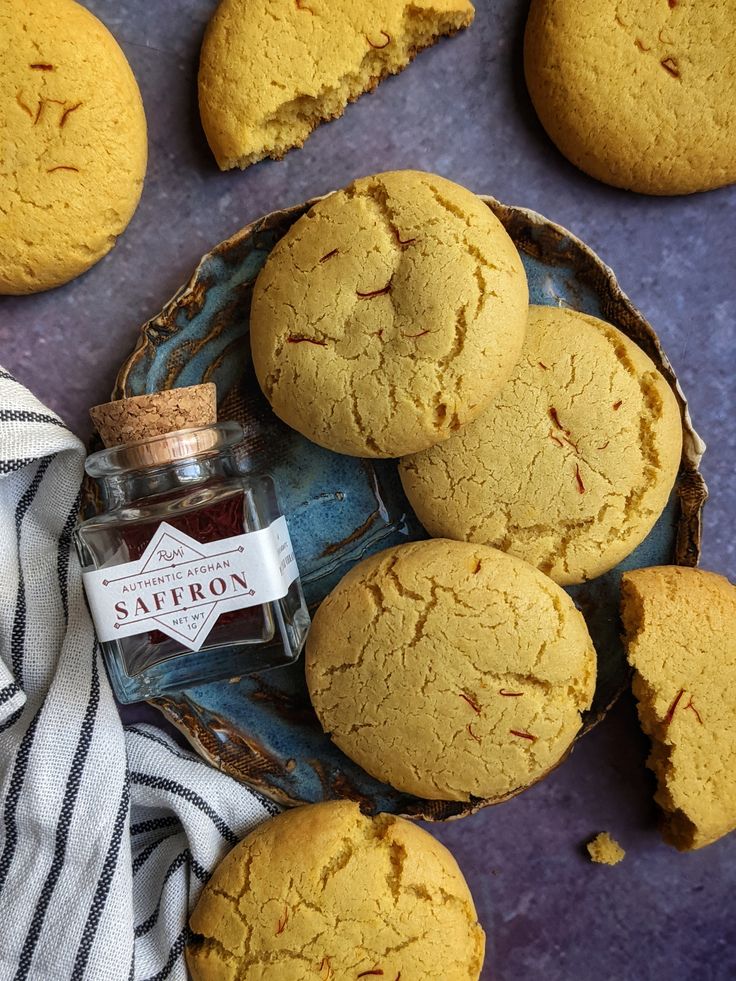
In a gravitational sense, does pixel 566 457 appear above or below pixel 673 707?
above

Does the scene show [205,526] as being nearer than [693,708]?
Yes

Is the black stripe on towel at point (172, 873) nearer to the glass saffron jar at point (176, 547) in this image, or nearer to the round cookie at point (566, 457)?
the glass saffron jar at point (176, 547)

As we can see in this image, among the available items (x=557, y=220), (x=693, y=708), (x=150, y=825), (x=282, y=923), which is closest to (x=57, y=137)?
(x=557, y=220)

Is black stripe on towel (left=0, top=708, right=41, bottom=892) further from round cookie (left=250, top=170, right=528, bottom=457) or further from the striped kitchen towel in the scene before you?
→ round cookie (left=250, top=170, right=528, bottom=457)

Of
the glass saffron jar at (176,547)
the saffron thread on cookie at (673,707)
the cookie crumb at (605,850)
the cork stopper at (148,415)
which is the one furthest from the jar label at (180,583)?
the cookie crumb at (605,850)

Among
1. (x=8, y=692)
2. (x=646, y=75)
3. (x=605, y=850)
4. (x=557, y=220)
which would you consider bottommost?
(x=605, y=850)

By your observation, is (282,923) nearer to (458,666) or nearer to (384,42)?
(458,666)
